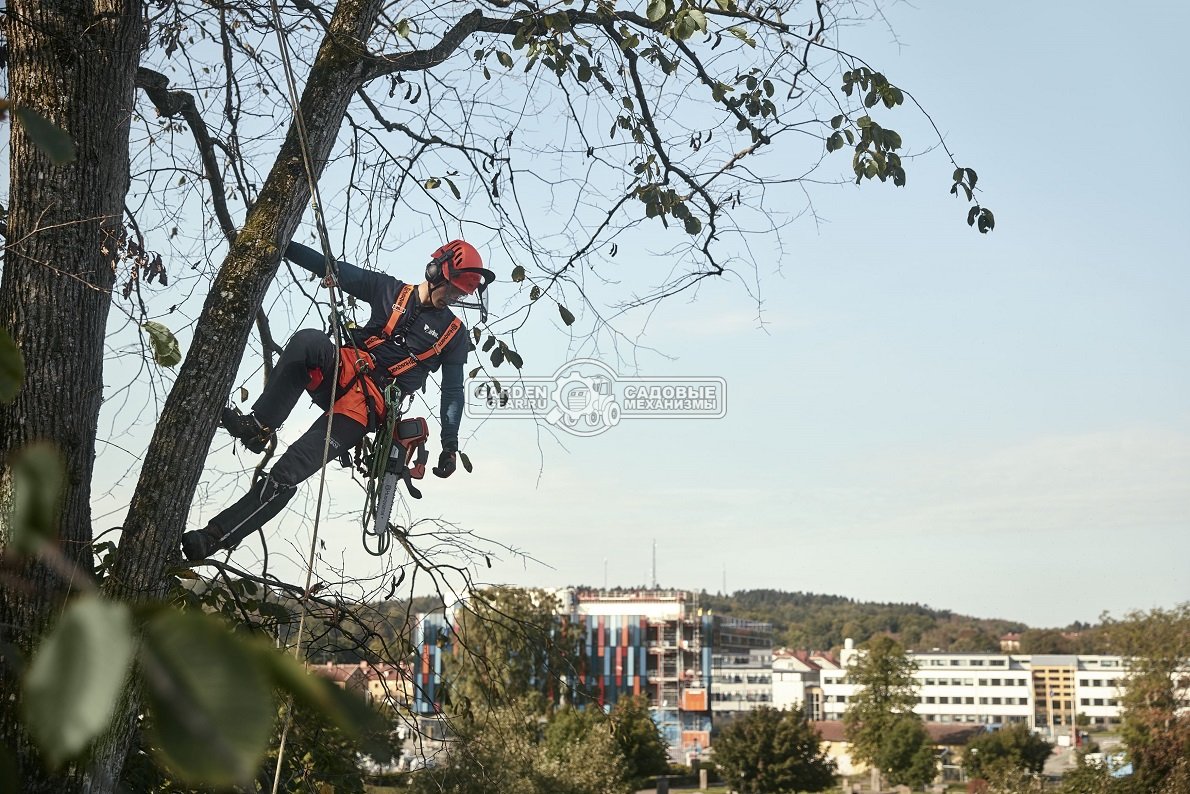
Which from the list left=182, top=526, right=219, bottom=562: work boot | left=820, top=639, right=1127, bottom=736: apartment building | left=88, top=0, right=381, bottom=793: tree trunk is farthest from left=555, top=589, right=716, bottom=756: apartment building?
left=88, top=0, right=381, bottom=793: tree trunk

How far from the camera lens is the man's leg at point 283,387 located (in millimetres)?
3562

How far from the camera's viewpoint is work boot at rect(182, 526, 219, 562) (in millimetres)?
3344

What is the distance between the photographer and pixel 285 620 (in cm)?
313

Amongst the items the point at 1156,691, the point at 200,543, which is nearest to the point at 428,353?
the point at 200,543

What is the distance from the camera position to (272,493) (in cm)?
355

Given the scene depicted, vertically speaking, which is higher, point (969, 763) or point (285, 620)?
point (285, 620)

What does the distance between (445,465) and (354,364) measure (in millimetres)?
521

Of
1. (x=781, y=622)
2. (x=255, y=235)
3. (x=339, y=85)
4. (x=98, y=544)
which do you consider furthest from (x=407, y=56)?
(x=781, y=622)

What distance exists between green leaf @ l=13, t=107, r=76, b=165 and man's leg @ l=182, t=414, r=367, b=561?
296 cm

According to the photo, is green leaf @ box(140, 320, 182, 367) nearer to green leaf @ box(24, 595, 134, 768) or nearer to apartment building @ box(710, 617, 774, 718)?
green leaf @ box(24, 595, 134, 768)

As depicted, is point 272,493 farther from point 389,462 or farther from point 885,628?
point 885,628

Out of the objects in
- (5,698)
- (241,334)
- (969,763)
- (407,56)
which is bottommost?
(969,763)

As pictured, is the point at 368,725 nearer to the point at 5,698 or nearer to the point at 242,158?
the point at 5,698

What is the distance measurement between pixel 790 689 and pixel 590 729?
6047 cm
